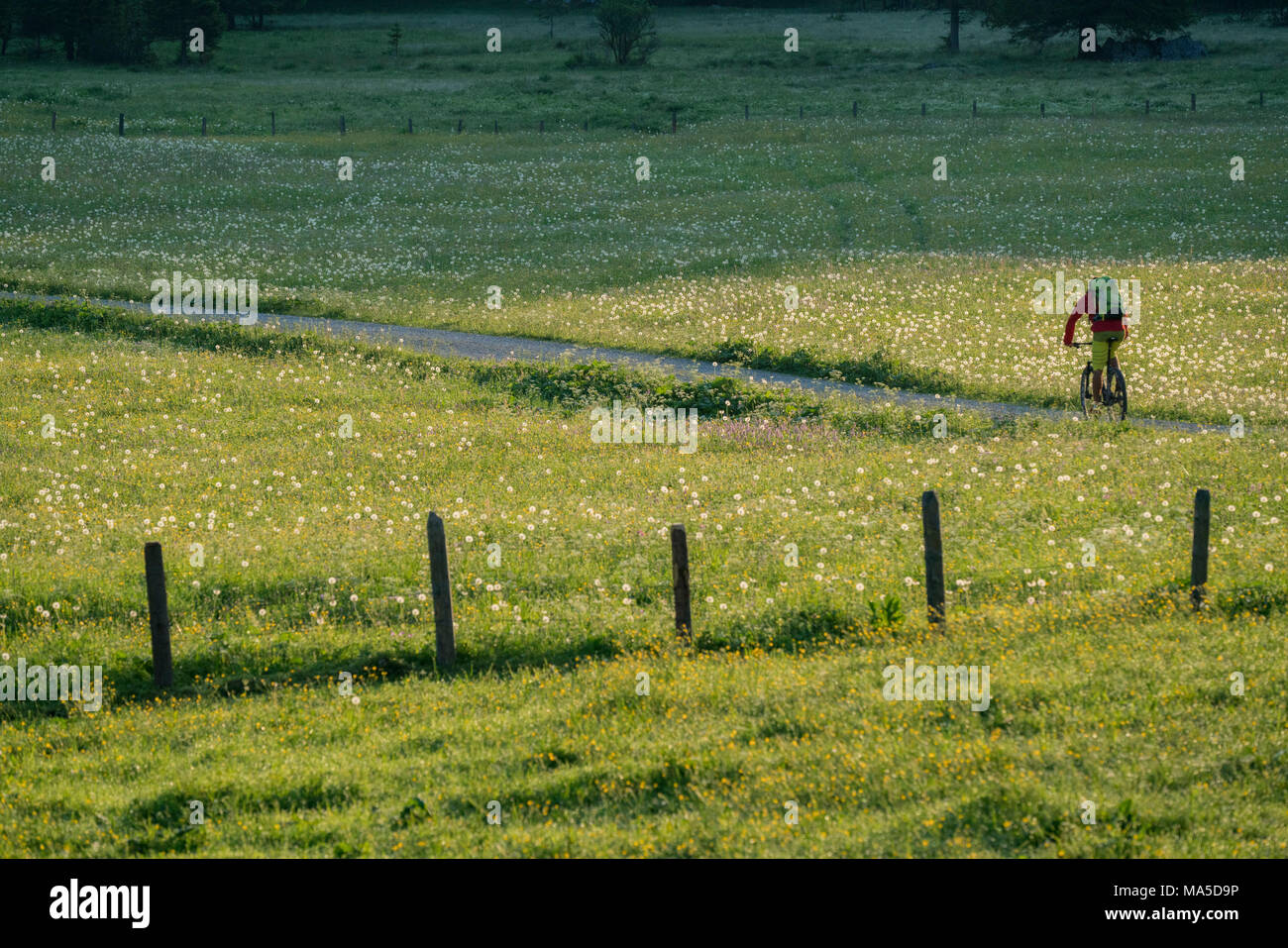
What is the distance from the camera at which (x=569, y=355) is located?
26938mm

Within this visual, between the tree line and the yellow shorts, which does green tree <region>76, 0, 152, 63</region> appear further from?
the yellow shorts

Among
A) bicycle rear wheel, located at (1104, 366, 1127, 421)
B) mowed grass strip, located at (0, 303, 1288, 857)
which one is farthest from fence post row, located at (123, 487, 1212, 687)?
bicycle rear wheel, located at (1104, 366, 1127, 421)

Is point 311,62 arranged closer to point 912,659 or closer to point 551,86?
point 551,86

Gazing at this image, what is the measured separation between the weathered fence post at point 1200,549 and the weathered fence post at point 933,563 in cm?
249

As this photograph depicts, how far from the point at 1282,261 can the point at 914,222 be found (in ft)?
41.3

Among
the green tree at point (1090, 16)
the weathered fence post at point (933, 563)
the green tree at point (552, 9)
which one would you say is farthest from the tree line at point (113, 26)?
the weathered fence post at point (933, 563)

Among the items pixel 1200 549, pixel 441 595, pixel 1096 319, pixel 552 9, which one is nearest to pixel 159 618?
pixel 441 595

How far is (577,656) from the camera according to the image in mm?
12500

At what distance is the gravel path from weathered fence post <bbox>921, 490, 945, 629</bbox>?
32.5ft

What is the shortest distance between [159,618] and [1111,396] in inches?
635

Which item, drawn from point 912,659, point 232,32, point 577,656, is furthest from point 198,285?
point 232,32

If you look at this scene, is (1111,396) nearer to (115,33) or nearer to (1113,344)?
(1113,344)

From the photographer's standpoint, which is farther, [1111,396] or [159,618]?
[1111,396]

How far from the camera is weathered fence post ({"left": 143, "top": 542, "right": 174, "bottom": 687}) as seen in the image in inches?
469
